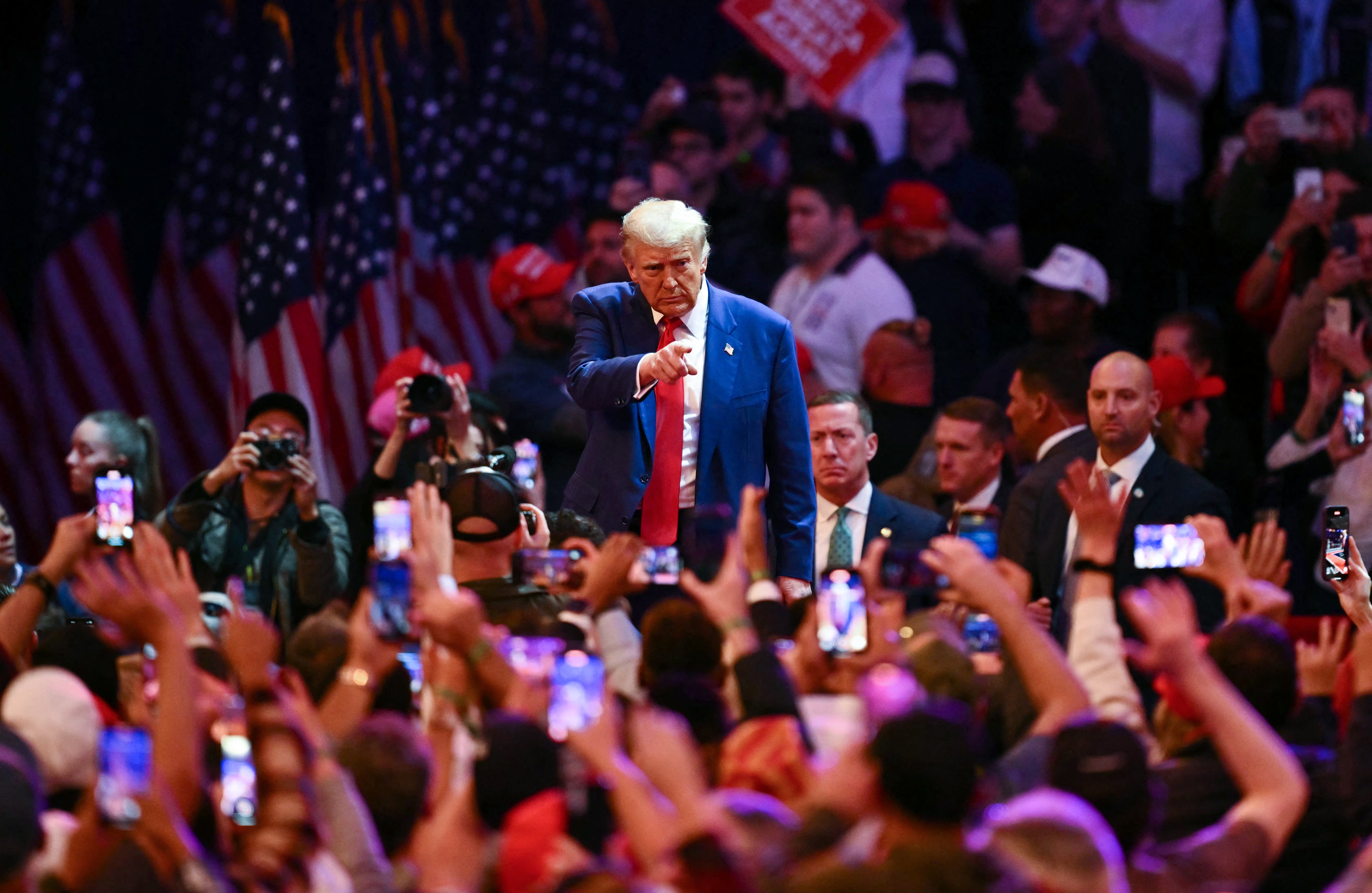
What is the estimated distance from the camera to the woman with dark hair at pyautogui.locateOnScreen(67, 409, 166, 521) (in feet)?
21.2

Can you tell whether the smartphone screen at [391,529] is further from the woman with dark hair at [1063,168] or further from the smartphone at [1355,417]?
the woman with dark hair at [1063,168]

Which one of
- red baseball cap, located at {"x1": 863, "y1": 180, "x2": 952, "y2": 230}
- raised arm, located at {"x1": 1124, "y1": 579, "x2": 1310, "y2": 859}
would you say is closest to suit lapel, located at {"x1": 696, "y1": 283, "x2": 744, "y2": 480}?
raised arm, located at {"x1": 1124, "y1": 579, "x2": 1310, "y2": 859}

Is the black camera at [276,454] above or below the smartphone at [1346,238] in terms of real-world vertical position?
below

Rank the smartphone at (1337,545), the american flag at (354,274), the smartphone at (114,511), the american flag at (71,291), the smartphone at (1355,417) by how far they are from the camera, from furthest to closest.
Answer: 1. the american flag at (71,291)
2. the american flag at (354,274)
3. the smartphone at (1355,417)
4. the smartphone at (114,511)
5. the smartphone at (1337,545)

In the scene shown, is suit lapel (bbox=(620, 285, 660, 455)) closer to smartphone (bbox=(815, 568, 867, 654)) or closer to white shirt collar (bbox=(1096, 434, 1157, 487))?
smartphone (bbox=(815, 568, 867, 654))

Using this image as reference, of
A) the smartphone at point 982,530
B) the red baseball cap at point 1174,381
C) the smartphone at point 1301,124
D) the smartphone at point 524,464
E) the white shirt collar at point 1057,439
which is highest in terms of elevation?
the smartphone at point 1301,124

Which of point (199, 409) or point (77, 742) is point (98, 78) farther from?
point (77, 742)

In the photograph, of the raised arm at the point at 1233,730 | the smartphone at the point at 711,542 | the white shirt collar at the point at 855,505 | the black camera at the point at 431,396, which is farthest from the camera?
the black camera at the point at 431,396

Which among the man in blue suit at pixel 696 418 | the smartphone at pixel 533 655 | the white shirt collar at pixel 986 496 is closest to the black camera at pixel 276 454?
the man in blue suit at pixel 696 418

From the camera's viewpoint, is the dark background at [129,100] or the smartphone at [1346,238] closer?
the smartphone at [1346,238]

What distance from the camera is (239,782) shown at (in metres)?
3.16

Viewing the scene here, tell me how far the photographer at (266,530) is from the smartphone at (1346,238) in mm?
3605

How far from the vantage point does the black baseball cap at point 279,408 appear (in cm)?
641

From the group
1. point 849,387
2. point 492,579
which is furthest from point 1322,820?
point 849,387
